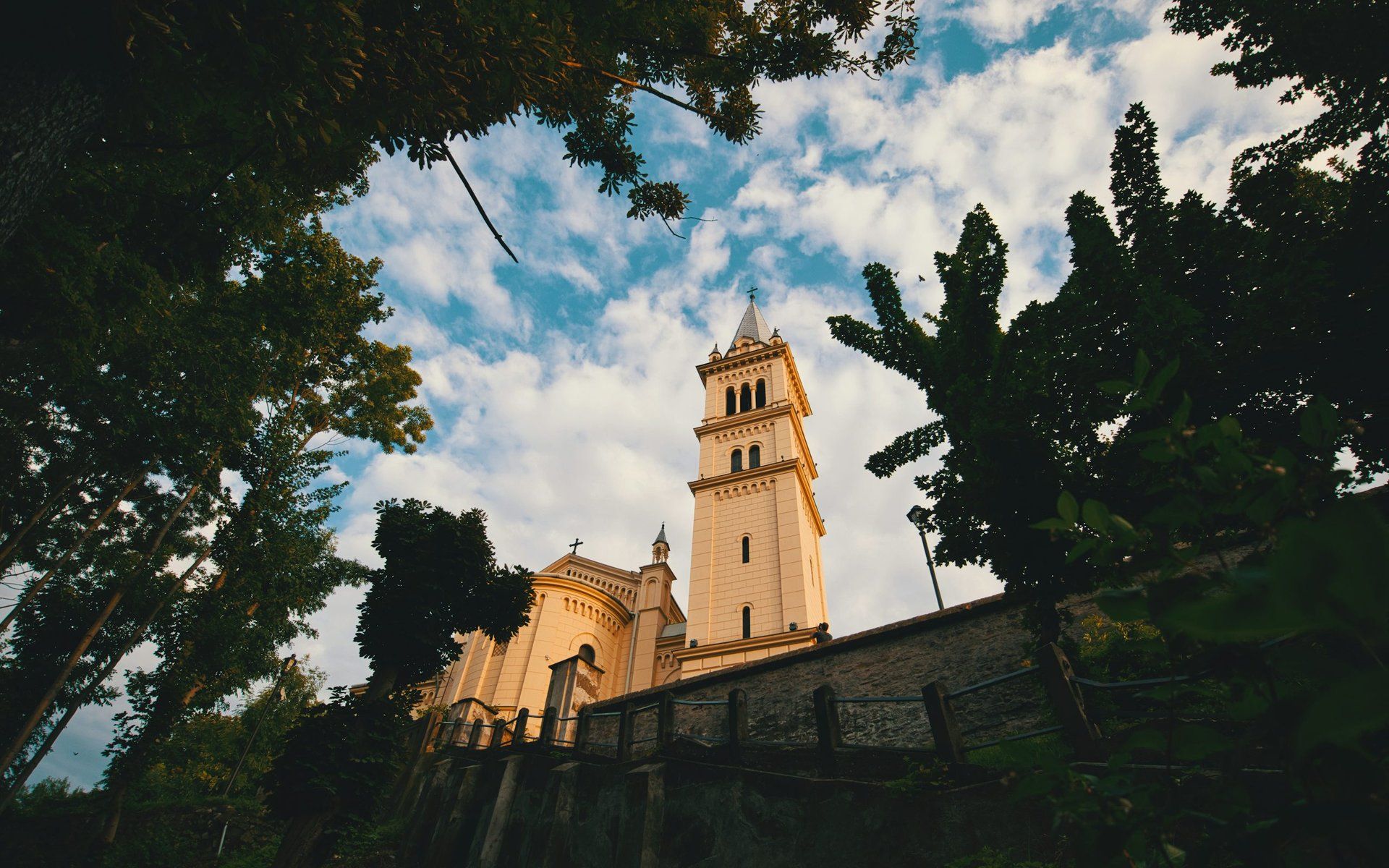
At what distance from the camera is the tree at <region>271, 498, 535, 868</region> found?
10.7m

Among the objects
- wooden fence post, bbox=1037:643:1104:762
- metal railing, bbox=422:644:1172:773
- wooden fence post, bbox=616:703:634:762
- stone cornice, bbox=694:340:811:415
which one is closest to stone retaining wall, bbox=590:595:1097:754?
metal railing, bbox=422:644:1172:773

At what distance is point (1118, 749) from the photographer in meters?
1.42

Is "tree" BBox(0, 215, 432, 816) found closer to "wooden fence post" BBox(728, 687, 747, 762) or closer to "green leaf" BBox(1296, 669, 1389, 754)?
"wooden fence post" BBox(728, 687, 747, 762)

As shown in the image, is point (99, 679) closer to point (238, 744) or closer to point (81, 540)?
point (81, 540)

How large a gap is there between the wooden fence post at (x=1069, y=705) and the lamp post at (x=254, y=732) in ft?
68.8

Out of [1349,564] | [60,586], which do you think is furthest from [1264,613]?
[60,586]

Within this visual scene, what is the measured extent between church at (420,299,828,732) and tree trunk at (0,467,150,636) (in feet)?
35.7

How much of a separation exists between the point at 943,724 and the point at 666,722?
5.22 metres

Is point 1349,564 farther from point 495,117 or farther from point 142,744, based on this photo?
point 142,744

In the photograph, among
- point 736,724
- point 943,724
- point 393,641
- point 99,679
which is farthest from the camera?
point 99,679

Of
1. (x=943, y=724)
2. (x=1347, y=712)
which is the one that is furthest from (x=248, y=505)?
(x=1347, y=712)

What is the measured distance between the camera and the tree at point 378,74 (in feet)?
12.4

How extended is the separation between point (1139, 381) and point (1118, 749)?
927 mm

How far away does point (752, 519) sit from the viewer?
2605 cm
